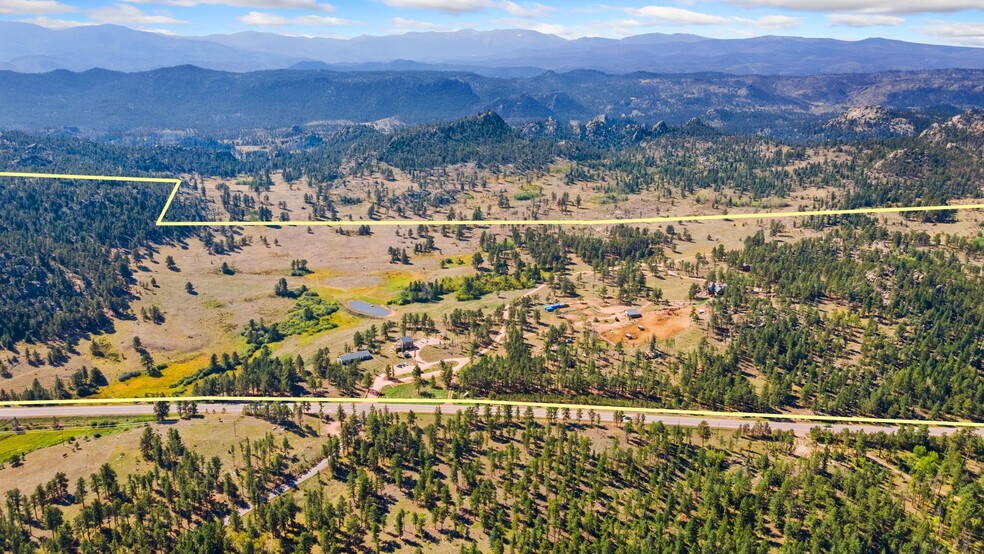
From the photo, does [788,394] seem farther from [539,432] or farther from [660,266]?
[660,266]

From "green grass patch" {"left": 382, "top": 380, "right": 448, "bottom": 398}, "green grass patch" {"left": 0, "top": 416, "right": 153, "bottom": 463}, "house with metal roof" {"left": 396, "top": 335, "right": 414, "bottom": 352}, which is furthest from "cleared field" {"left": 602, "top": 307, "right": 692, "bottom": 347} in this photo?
"green grass patch" {"left": 0, "top": 416, "right": 153, "bottom": 463}

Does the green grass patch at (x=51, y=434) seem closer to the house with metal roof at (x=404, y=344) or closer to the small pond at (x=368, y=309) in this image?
the house with metal roof at (x=404, y=344)

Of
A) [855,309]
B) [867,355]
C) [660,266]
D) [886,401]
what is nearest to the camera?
[886,401]

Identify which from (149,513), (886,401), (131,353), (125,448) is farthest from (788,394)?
(131,353)

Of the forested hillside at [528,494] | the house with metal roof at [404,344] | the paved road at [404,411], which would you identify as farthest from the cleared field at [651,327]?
the house with metal roof at [404,344]

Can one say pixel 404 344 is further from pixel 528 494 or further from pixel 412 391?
pixel 528 494

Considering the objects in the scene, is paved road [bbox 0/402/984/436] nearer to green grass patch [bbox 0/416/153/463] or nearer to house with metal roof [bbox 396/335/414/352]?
green grass patch [bbox 0/416/153/463]

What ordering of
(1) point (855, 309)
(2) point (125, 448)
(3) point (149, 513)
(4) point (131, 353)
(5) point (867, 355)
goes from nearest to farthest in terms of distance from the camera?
1. (3) point (149, 513)
2. (2) point (125, 448)
3. (5) point (867, 355)
4. (4) point (131, 353)
5. (1) point (855, 309)

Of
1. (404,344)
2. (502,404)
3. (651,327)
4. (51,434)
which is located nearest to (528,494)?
(502,404)
